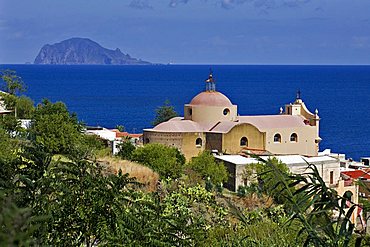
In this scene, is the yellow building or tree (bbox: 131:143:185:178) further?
the yellow building

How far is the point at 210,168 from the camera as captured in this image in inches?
932

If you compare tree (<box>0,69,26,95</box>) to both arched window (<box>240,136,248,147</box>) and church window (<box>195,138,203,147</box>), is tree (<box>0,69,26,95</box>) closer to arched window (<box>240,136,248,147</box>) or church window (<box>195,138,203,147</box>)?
church window (<box>195,138,203,147</box>)

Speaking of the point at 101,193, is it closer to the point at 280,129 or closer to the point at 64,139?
the point at 64,139

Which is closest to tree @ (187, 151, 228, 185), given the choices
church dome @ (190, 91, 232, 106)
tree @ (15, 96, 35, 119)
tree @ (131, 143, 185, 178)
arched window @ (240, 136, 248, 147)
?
tree @ (131, 143, 185, 178)

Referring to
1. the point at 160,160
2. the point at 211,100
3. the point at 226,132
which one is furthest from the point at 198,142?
the point at 160,160

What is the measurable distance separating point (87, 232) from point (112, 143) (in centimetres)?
2045

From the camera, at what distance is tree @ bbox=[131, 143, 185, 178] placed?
864 inches

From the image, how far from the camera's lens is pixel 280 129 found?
95.6 ft

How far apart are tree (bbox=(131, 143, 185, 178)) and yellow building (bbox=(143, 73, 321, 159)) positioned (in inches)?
151

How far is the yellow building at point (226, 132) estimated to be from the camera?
2773 centimetres

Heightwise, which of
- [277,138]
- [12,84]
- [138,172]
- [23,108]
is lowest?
[138,172]

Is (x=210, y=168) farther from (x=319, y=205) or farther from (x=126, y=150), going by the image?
(x=319, y=205)

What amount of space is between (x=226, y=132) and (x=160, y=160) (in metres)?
5.49

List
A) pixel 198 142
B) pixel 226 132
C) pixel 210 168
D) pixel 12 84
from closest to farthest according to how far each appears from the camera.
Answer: pixel 210 168
pixel 226 132
pixel 198 142
pixel 12 84
